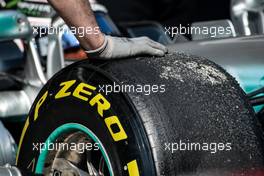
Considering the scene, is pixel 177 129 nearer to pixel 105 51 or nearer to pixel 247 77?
pixel 105 51

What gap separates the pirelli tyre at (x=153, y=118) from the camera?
221cm

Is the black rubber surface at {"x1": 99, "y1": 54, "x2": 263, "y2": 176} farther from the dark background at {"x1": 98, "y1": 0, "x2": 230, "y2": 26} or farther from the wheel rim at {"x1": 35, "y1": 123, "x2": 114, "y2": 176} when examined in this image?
the dark background at {"x1": 98, "y1": 0, "x2": 230, "y2": 26}

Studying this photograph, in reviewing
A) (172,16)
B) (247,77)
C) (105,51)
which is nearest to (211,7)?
(172,16)

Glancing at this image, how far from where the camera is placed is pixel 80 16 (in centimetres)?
259

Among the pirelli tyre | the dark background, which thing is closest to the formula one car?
the pirelli tyre

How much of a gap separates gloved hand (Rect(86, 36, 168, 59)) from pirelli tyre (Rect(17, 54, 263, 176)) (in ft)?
0.13

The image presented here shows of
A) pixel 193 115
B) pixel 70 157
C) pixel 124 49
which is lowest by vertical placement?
pixel 70 157

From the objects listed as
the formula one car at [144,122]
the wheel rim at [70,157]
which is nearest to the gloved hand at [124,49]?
the formula one car at [144,122]

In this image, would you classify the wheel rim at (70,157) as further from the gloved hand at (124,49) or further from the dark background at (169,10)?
the dark background at (169,10)

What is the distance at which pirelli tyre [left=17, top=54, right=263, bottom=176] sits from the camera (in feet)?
7.26

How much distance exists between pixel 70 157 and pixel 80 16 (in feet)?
1.55

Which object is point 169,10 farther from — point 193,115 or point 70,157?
point 193,115

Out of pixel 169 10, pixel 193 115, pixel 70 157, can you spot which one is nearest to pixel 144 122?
pixel 193 115

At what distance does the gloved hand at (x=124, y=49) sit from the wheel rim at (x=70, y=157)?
0.26 m
